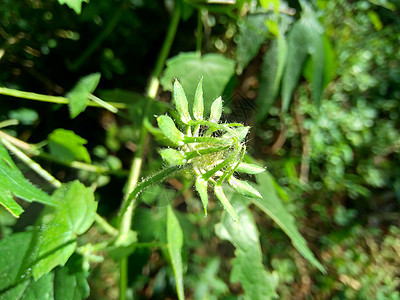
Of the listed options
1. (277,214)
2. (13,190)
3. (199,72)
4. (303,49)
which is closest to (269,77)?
(303,49)

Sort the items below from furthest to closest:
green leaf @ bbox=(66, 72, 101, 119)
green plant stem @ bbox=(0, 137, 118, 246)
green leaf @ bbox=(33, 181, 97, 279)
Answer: green leaf @ bbox=(66, 72, 101, 119) < green plant stem @ bbox=(0, 137, 118, 246) < green leaf @ bbox=(33, 181, 97, 279)

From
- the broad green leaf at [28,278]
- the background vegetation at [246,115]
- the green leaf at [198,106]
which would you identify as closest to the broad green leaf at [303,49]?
the background vegetation at [246,115]

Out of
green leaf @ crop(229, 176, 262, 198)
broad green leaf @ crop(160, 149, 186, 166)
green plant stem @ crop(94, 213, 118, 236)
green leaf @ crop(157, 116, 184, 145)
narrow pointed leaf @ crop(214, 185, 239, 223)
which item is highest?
green leaf @ crop(157, 116, 184, 145)

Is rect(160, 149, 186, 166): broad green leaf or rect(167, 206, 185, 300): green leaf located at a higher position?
rect(160, 149, 186, 166): broad green leaf

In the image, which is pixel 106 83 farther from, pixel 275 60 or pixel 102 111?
pixel 275 60

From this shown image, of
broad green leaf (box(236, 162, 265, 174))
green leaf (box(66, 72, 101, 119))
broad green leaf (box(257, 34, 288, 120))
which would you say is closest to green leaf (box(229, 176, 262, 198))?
broad green leaf (box(236, 162, 265, 174))

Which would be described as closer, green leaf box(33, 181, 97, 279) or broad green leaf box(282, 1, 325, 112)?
green leaf box(33, 181, 97, 279)

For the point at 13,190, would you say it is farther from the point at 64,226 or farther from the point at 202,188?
the point at 202,188

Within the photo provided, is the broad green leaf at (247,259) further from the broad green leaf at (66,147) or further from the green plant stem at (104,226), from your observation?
the broad green leaf at (66,147)

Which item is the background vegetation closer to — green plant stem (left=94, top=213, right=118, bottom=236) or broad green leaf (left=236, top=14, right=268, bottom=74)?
broad green leaf (left=236, top=14, right=268, bottom=74)
